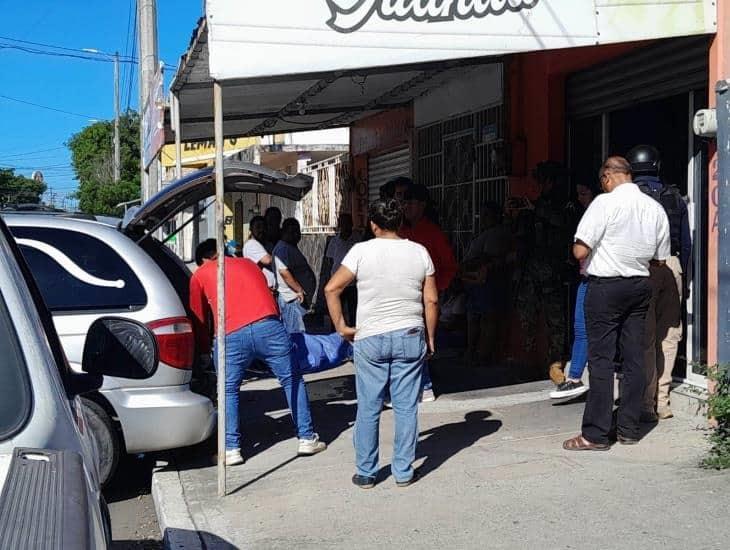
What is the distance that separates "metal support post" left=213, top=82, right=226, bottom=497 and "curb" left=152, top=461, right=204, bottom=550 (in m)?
0.31

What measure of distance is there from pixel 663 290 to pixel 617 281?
3.27 feet

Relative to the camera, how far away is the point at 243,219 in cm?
2869

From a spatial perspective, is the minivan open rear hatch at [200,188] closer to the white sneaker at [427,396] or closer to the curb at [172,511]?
the curb at [172,511]

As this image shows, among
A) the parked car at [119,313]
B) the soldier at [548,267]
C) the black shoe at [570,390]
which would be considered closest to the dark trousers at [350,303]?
the soldier at [548,267]

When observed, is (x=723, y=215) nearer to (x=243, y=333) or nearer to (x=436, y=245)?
(x=436, y=245)

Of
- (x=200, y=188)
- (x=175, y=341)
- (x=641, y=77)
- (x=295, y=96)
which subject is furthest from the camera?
(x=295, y=96)

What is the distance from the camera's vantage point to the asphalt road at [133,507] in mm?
5676

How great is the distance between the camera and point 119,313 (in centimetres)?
622

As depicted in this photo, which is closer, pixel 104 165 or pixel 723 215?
pixel 723 215

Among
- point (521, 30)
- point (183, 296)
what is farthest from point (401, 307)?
point (183, 296)

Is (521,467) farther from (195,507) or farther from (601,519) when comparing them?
(195,507)

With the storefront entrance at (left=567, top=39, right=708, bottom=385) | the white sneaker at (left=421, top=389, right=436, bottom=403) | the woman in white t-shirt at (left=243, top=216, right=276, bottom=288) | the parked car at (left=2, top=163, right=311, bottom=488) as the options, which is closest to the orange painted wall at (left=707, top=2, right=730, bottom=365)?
the storefront entrance at (left=567, top=39, right=708, bottom=385)

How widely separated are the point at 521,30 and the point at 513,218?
12.0 ft

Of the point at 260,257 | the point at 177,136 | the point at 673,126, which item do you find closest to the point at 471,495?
the point at 673,126
